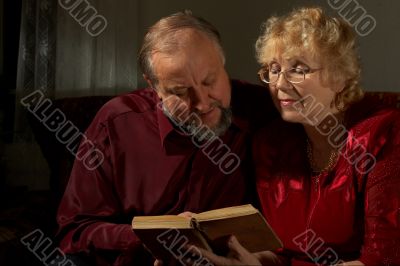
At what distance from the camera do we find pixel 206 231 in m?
1.22

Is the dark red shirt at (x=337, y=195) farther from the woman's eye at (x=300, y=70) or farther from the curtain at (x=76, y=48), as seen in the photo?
the curtain at (x=76, y=48)

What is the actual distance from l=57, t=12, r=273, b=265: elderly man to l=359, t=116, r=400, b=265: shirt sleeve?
43cm

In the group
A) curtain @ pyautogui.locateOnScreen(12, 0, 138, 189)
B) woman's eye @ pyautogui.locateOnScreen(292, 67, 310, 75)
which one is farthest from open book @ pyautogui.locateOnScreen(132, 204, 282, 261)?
curtain @ pyautogui.locateOnScreen(12, 0, 138, 189)

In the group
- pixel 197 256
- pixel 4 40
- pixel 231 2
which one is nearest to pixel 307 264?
pixel 197 256

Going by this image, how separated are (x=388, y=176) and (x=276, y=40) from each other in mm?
457

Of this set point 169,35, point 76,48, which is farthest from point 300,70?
point 76,48

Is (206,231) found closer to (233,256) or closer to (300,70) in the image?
(233,256)

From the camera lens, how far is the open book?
1156 mm

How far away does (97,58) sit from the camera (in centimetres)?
253

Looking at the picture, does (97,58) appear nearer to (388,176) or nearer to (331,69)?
(331,69)

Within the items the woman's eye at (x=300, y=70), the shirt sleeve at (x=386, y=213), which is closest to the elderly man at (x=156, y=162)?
the woman's eye at (x=300, y=70)

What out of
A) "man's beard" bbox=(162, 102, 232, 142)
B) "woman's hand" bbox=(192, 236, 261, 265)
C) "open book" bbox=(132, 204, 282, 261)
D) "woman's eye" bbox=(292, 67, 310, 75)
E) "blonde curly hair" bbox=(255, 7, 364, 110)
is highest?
"blonde curly hair" bbox=(255, 7, 364, 110)

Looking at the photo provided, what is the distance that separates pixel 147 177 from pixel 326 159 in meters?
0.53

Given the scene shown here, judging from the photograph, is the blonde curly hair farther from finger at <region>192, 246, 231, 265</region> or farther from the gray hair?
finger at <region>192, 246, 231, 265</region>
